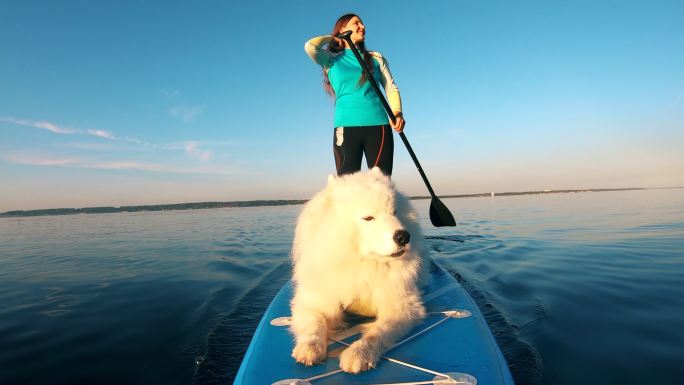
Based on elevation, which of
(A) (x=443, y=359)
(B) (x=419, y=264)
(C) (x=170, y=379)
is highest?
(B) (x=419, y=264)

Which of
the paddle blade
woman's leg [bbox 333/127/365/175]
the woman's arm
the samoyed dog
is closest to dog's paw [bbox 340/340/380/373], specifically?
the samoyed dog

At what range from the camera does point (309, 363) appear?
202 cm

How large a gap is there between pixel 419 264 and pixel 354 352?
1.10m

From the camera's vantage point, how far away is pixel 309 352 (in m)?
2.04

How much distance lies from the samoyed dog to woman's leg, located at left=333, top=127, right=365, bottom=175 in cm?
125

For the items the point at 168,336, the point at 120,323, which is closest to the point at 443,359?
the point at 168,336

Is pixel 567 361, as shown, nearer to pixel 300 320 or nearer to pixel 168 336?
pixel 300 320

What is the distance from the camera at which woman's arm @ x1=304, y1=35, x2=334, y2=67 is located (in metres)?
3.88

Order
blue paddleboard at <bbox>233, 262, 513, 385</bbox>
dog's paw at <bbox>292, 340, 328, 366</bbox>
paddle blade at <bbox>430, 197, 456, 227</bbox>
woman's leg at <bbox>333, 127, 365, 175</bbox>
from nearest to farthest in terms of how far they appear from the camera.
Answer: blue paddleboard at <bbox>233, 262, 513, 385</bbox>
dog's paw at <bbox>292, 340, 328, 366</bbox>
woman's leg at <bbox>333, 127, 365, 175</bbox>
paddle blade at <bbox>430, 197, 456, 227</bbox>

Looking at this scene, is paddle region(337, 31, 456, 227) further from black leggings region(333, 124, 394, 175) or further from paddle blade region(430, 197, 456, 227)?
black leggings region(333, 124, 394, 175)

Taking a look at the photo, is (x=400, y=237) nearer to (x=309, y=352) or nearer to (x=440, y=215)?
(x=309, y=352)

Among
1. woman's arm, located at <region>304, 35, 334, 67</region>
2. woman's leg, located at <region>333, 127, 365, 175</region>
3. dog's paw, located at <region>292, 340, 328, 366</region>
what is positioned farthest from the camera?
woman's leg, located at <region>333, 127, 365, 175</region>

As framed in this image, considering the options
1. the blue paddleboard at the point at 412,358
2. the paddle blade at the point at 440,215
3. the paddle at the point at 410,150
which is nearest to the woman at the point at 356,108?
the paddle at the point at 410,150

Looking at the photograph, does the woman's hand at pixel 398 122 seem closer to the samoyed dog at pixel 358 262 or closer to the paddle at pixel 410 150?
the paddle at pixel 410 150
